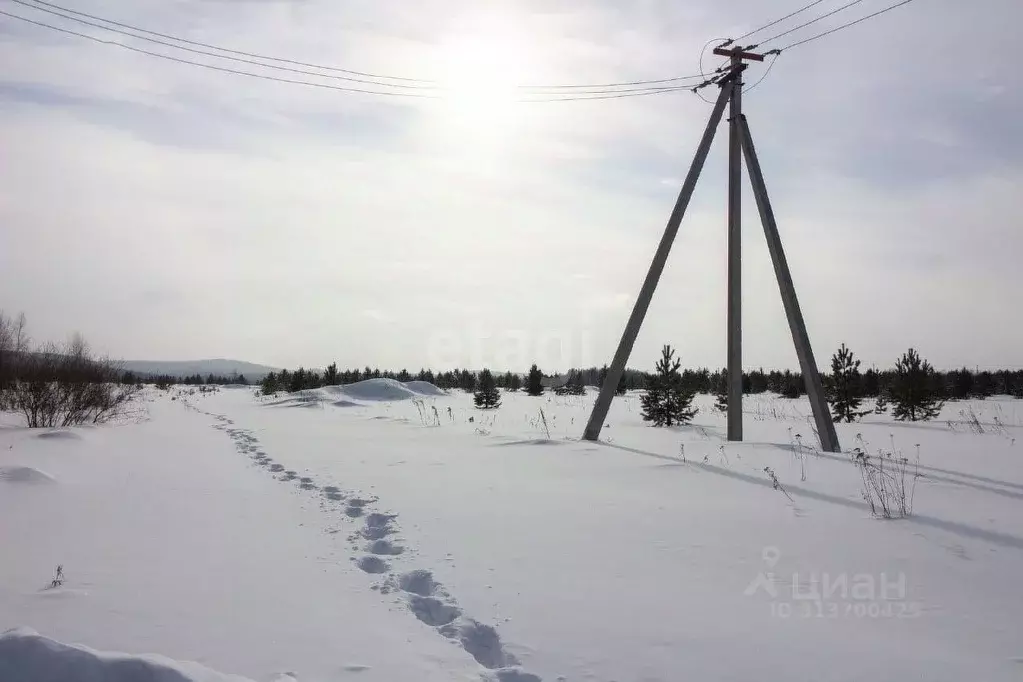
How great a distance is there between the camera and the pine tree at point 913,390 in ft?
59.2

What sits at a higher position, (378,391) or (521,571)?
(378,391)

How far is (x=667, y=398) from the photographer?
1647 cm

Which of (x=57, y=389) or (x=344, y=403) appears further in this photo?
(x=344, y=403)

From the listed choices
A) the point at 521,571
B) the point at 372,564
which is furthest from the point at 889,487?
the point at 372,564

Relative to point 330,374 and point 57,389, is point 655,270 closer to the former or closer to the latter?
point 57,389

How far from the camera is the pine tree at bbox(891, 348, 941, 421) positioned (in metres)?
18.0

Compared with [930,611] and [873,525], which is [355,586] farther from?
[873,525]

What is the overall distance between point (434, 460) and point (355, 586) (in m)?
5.08

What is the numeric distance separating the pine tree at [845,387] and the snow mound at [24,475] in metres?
19.9

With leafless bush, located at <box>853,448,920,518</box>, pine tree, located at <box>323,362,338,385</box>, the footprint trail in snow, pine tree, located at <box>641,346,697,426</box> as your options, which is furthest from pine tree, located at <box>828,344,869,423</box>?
pine tree, located at <box>323,362,338,385</box>

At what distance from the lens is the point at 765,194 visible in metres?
10.4

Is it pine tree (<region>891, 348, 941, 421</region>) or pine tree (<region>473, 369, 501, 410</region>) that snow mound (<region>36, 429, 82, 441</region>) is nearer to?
pine tree (<region>473, 369, 501, 410</region>)

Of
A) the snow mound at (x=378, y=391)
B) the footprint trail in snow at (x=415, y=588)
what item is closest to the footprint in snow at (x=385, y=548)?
the footprint trail in snow at (x=415, y=588)

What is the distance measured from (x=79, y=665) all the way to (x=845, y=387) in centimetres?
2071
